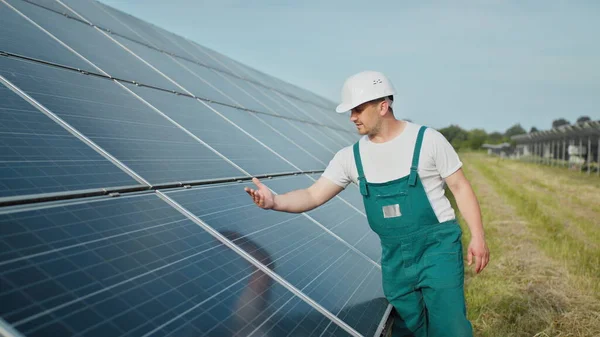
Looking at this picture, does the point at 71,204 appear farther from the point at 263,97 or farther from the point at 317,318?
the point at 263,97


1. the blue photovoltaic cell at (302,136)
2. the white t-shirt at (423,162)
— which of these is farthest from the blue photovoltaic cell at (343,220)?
the blue photovoltaic cell at (302,136)

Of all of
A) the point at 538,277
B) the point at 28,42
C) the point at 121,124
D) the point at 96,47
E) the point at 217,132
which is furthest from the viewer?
the point at 538,277

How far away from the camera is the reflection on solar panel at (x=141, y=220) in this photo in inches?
83.7

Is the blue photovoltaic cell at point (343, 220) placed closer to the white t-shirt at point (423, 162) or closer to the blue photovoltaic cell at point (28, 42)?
the white t-shirt at point (423, 162)

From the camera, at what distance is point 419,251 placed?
3957 mm

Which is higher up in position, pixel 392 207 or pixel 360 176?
pixel 360 176

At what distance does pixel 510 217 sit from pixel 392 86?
10.8 metres

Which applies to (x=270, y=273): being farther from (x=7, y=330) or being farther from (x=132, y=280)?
(x=7, y=330)

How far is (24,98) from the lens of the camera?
351cm

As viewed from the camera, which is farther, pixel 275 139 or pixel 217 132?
pixel 275 139

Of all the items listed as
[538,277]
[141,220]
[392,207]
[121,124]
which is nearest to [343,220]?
[392,207]

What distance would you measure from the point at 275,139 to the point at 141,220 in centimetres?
457

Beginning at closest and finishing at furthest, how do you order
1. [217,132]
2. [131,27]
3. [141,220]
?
[141,220], [217,132], [131,27]

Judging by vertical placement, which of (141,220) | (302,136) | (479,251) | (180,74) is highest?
(180,74)
